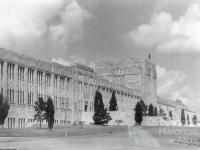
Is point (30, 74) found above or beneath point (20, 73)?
above

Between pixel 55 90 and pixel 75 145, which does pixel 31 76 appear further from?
pixel 75 145

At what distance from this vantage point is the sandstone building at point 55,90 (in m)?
69.7

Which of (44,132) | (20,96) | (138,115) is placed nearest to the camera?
(44,132)

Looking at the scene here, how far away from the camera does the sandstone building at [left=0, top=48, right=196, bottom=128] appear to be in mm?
69688

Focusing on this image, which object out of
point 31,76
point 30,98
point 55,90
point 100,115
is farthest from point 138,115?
point 31,76

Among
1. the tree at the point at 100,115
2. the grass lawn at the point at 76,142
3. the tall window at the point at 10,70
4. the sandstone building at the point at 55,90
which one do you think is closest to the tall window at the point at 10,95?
the sandstone building at the point at 55,90

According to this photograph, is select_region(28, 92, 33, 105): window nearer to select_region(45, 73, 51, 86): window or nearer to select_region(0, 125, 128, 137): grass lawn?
select_region(45, 73, 51, 86): window

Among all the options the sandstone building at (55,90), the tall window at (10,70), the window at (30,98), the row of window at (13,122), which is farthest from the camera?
the window at (30,98)

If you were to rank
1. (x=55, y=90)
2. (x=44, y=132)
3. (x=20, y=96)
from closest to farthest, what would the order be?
(x=44, y=132), (x=20, y=96), (x=55, y=90)

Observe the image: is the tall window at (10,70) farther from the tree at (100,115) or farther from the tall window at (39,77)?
the tree at (100,115)

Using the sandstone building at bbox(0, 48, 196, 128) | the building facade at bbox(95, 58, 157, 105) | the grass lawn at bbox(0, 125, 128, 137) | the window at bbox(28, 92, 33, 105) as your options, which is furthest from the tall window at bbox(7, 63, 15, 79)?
the building facade at bbox(95, 58, 157, 105)

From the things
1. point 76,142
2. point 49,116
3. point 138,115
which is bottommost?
point 76,142

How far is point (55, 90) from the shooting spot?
8425 cm

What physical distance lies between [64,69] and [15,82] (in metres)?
18.7
